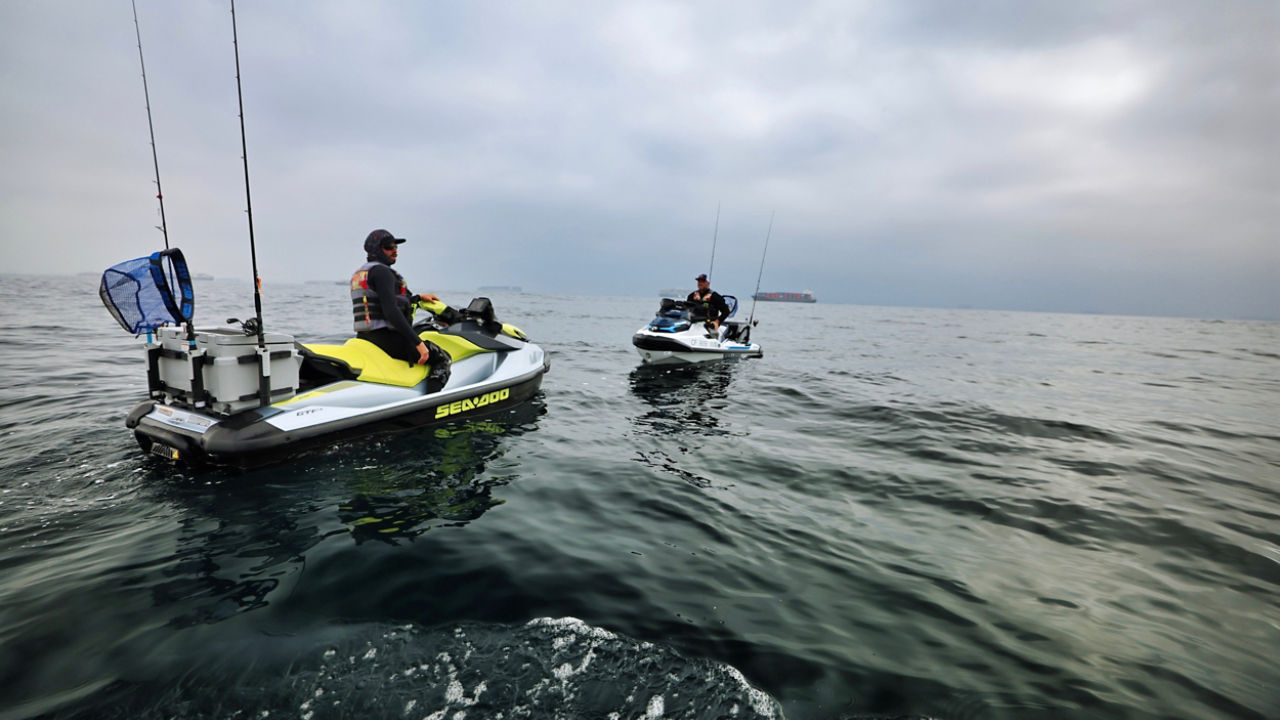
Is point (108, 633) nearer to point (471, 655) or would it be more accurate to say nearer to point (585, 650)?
point (471, 655)

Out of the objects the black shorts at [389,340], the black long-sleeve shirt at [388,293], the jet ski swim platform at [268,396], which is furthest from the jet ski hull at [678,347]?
the black long-sleeve shirt at [388,293]

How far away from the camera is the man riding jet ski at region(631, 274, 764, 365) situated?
42.7 ft

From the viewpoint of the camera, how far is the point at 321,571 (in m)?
3.27

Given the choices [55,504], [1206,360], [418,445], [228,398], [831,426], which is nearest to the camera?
[55,504]

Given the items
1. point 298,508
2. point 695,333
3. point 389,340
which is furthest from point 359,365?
point 695,333

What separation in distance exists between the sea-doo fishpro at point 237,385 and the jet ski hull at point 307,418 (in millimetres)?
11

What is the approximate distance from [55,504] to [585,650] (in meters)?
4.67

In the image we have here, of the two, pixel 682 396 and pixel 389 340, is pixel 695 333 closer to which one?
pixel 682 396

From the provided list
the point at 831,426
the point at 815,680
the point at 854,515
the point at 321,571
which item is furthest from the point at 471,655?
the point at 831,426

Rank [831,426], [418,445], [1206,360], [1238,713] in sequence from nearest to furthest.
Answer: [1238,713]
[418,445]
[831,426]
[1206,360]

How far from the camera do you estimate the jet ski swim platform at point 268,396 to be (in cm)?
454

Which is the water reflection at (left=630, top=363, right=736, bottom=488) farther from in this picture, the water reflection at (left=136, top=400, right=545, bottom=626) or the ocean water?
the water reflection at (left=136, top=400, right=545, bottom=626)

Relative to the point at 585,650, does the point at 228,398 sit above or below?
above

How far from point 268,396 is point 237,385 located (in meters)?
0.28
